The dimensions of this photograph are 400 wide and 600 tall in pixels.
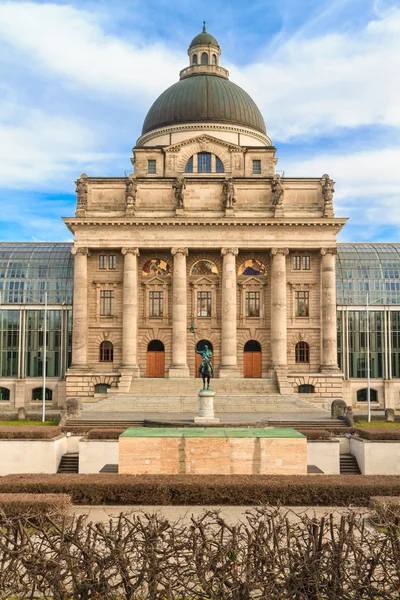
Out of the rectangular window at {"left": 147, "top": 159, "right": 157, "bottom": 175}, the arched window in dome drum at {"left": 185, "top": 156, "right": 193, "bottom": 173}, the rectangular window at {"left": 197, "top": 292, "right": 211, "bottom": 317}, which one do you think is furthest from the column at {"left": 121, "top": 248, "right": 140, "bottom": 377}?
the arched window in dome drum at {"left": 185, "top": 156, "right": 193, "bottom": 173}

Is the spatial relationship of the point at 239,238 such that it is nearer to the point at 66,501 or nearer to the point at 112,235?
the point at 112,235

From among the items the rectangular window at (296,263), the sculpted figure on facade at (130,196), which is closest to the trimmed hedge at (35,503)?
the sculpted figure on facade at (130,196)

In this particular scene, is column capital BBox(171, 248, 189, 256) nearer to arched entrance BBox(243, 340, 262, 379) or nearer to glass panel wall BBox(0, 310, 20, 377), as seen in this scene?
arched entrance BBox(243, 340, 262, 379)

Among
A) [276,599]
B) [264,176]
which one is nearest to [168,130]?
[264,176]

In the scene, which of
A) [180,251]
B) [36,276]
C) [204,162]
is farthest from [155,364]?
[204,162]

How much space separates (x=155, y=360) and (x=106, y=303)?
7.10m

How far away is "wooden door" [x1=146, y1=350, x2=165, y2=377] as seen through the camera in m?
62.0

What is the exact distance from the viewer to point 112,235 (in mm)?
61000

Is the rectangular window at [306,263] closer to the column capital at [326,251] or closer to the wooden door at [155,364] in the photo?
the column capital at [326,251]

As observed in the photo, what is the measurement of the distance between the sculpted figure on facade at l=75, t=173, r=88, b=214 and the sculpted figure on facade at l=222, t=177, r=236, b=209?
13.1 m

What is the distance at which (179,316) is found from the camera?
197 ft

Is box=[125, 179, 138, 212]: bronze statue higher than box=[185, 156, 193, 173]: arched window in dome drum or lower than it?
lower

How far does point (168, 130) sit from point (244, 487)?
5263cm

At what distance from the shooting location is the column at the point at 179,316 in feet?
195
